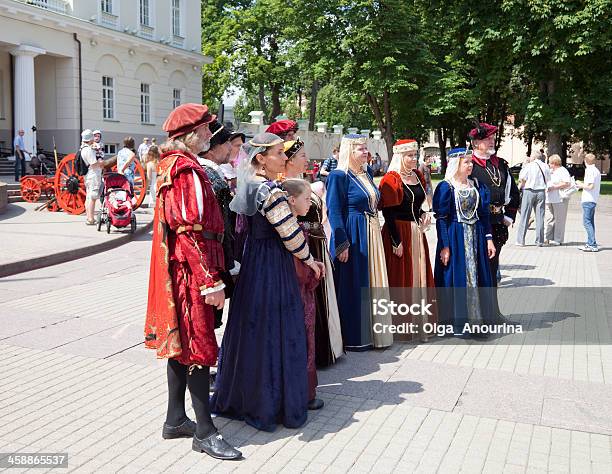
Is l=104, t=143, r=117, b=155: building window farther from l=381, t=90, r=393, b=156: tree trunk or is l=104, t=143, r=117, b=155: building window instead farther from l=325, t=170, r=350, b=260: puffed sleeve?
l=325, t=170, r=350, b=260: puffed sleeve

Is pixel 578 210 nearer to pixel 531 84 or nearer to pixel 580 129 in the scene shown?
pixel 580 129

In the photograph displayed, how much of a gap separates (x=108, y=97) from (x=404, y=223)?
85.0ft

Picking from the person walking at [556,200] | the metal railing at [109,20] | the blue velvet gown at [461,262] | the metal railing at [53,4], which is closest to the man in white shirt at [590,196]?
the person walking at [556,200]

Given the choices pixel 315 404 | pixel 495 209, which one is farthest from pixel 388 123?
pixel 315 404

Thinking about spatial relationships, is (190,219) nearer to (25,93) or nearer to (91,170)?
(91,170)

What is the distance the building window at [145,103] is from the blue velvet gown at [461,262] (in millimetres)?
27460

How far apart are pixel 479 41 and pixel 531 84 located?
5671 mm

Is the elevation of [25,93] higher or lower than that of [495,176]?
higher

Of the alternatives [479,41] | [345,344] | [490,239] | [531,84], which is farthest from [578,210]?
[345,344]

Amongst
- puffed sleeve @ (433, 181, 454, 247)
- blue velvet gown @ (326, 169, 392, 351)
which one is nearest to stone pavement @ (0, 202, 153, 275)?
blue velvet gown @ (326, 169, 392, 351)

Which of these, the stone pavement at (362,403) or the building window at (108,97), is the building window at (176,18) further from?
the stone pavement at (362,403)

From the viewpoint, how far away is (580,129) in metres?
28.9

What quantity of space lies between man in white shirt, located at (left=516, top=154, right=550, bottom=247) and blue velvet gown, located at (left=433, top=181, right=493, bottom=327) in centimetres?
732

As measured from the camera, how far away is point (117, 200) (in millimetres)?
13031
